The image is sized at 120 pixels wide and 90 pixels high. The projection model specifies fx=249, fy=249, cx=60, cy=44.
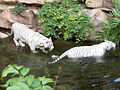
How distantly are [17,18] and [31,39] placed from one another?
1.89 metres

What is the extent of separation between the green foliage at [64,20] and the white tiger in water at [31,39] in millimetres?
823

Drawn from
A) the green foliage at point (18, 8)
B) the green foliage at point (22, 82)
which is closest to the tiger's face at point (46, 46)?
the green foliage at point (18, 8)

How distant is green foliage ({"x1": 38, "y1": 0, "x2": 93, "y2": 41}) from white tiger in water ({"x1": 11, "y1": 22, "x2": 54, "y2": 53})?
823 millimetres

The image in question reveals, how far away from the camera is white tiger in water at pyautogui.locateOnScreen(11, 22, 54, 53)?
22.3 feet

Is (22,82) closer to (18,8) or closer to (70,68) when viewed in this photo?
(70,68)

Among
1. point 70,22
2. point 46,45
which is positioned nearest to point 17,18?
point 70,22

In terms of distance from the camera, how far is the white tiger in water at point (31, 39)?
6797 millimetres

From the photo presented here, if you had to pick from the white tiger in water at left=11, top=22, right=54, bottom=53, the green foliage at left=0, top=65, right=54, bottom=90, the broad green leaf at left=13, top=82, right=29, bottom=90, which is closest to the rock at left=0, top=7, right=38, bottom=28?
the white tiger in water at left=11, top=22, right=54, bottom=53

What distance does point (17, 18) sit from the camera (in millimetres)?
8688

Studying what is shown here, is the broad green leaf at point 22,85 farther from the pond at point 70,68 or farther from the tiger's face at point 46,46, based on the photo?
the tiger's face at point 46,46

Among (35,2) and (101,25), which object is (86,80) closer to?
(101,25)

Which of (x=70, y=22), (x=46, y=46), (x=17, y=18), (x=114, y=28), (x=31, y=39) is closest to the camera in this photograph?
(x=46, y=46)

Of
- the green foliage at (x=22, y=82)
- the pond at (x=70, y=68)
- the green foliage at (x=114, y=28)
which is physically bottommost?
the pond at (x=70, y=68)

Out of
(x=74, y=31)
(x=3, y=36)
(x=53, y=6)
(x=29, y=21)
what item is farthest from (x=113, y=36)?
(x=3, y=36)
